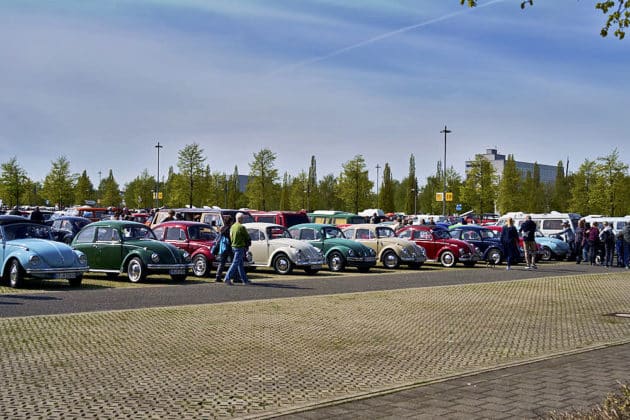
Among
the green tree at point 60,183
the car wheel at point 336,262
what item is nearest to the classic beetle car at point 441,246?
the car wheel at point 336,262

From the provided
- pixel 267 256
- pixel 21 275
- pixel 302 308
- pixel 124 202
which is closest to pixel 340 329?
pixel 302 308

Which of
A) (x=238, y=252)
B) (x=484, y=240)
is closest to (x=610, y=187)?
(x=484, y=240)

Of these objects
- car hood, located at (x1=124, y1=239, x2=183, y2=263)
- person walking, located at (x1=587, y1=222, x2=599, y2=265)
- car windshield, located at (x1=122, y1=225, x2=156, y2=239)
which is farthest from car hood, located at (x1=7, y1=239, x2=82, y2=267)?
person walking, located at (x1=587, y1=222, x2=599, y2=265)

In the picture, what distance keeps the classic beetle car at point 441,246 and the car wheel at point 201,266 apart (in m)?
9.71

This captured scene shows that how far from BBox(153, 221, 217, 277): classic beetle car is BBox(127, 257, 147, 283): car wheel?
279 cm

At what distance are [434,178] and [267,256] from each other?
81171 millimetres

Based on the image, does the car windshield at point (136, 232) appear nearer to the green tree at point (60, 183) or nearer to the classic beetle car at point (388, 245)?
the classic beetle car at point (388, 245)

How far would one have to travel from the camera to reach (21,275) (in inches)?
632

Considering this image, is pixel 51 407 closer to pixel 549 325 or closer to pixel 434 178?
pixel 549 325

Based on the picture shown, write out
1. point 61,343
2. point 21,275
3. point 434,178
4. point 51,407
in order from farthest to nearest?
point 434,178 → point 21,275 → point 61,343 → point 51,407

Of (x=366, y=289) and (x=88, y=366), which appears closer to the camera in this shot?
(x=88, y=366)

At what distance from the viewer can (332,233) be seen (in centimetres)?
2534

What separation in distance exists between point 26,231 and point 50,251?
129 cm

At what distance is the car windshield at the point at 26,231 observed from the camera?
17.0 m
